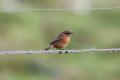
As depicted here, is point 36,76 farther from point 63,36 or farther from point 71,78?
point 63,36

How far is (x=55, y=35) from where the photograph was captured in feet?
53.0

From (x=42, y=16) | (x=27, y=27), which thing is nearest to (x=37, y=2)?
(x=42, y=16)

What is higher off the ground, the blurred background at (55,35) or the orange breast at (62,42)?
the orange breast at (62,42)

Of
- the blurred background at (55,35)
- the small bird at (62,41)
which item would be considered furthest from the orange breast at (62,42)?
the blurred background at (55,35)

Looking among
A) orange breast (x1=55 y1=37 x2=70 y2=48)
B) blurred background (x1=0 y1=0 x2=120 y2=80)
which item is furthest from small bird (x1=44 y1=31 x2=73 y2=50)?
blurred background (x1=0 y1=0 x2=120 y2=80)

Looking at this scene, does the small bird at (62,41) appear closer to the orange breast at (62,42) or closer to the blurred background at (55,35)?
the orange breast at (62,42)

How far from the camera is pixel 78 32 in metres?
17.1

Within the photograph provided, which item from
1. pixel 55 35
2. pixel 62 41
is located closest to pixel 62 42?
pixel 62 41

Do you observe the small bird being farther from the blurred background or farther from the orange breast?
the blurred background

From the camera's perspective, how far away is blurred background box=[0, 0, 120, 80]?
13750mm

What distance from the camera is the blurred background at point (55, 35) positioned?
13750 millimetres

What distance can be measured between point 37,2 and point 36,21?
279 centimetres

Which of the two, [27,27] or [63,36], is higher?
[63,36]

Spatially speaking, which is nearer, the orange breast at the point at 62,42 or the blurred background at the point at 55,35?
the orange breast at the point at 62,42
